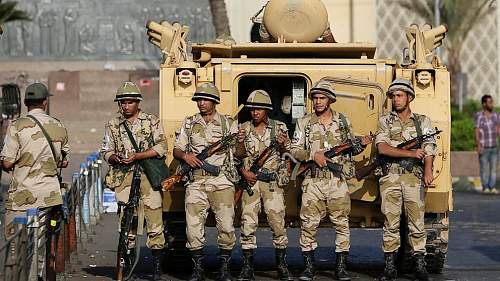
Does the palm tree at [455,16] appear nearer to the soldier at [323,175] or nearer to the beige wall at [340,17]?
the beige wall at [340,17]

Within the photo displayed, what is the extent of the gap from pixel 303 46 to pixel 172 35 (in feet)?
4.65

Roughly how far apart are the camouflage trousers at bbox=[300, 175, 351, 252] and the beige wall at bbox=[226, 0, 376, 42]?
34349 millimetres

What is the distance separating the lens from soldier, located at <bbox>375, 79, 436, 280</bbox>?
13820 mm

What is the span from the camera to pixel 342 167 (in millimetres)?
13844

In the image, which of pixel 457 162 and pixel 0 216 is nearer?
pixel 0 216

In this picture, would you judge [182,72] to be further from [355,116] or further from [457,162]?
[457,162]

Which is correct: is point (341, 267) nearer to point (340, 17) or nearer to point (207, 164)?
point (207, 164)

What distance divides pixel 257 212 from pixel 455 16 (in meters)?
34.0

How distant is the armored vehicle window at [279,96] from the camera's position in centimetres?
1511

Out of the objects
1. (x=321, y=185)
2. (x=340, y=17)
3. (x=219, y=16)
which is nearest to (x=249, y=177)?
(x=321, y=185)

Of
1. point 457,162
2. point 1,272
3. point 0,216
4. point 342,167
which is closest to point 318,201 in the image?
point 342,167

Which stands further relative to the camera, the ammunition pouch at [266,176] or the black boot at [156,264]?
the ammunition pouch at [266,176]

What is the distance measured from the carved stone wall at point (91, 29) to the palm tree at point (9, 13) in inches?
72.2

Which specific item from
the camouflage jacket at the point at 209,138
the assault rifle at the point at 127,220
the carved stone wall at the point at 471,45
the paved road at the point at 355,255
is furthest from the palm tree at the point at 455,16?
the assault rifle at the point at 127,220
